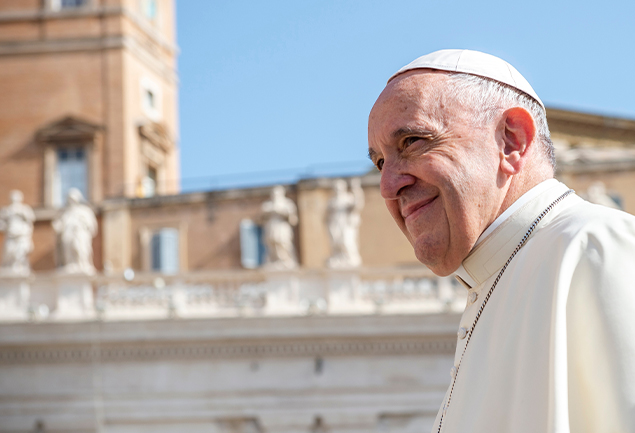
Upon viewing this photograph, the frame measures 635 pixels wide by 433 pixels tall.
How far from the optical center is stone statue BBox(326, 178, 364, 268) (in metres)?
16.7

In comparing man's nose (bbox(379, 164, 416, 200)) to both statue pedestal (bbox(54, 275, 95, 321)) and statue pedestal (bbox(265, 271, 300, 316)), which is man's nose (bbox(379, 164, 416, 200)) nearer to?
statue pedestal (bbox(265, 271, 300, 316))

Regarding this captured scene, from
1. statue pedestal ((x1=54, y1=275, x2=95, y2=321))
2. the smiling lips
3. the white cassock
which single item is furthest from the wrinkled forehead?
statue pedestal ((x1=54, y1=275, x2=95, y2=321))

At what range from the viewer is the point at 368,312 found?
52.2ft

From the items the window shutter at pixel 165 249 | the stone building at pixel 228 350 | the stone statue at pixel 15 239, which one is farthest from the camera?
the window shutter at pixel 165 249

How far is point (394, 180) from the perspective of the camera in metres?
1.83

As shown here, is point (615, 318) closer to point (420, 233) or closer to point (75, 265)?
point (420, 233)

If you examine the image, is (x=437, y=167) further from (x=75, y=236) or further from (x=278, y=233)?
(x=75, y=236)

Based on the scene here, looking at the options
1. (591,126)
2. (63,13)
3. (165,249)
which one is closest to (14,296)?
(165,249)

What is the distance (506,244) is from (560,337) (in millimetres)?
352

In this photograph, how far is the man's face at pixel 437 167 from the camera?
5.78 feet

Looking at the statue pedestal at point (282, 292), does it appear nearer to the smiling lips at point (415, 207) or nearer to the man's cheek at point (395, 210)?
the man's cheek at point (395, 210)

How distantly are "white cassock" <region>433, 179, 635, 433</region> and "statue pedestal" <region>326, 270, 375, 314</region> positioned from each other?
14445mm

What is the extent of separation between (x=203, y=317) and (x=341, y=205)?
292 cm

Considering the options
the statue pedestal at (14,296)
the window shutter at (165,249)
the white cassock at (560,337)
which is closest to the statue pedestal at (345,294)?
the statue pedestal at (14,296)
